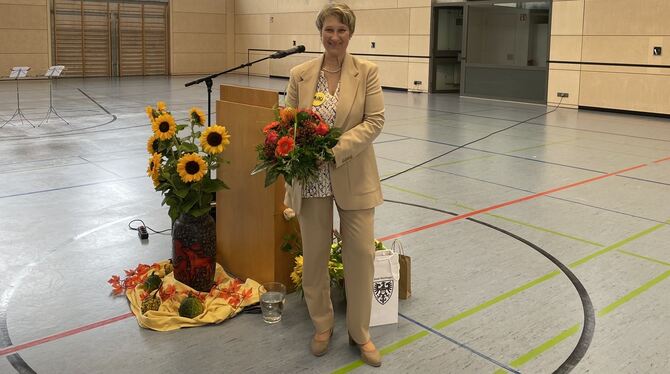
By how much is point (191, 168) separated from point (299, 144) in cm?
109

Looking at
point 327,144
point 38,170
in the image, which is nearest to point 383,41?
point 38,170

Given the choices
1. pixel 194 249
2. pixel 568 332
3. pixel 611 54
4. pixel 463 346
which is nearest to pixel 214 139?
pixel 194 249

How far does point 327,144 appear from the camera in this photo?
2.93 meters

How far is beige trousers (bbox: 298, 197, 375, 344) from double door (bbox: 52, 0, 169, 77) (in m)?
23.2

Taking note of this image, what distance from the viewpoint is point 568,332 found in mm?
3547

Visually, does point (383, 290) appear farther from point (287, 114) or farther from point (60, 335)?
point (60, 335)

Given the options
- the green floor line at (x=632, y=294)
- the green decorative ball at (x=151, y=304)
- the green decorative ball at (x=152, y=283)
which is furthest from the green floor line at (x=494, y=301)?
the green decorative ball at (x=152, y=283)

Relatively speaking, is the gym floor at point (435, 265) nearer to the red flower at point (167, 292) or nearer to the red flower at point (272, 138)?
the red flower at point (167, 292)

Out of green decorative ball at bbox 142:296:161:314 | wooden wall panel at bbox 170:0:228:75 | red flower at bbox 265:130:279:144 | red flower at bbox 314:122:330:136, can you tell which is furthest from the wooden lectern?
wooden wall panel at bbox 170:0:228:75

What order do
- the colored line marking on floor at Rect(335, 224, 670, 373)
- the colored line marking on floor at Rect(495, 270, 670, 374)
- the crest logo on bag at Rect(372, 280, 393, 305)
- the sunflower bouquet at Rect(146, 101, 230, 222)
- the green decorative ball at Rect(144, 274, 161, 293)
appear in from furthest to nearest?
1. the green decorative ball at Rect(144, 274, 161, 293)
2. the sunflower bouquet at Rect(146, 101, 230, 222)
3. the crest logo on bag at Rect(372, 280, 393, 305)
4. the colored line marking on floor at Rect(335, 224, 670, 373)
5. the colored line marking on floor at Rect(495, 270, 670, 374)

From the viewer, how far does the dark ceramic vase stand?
3.92 meters

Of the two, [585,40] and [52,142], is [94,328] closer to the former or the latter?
[52,142]

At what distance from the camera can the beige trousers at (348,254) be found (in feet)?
10.2

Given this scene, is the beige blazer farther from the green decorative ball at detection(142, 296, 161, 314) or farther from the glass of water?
the green decorative ball at detection(142, 296, 161, 314)
